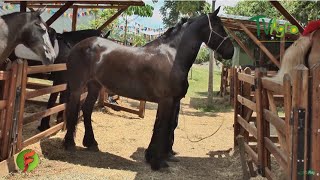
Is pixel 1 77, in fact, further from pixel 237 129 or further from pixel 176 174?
pixel 237 129

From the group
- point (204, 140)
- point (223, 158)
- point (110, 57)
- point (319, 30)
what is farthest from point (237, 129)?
point (319, 30)

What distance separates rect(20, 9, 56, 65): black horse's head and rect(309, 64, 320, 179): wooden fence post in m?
3.32

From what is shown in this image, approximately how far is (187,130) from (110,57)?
3.45m

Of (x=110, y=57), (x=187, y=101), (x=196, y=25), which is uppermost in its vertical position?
(x=196, y=25)

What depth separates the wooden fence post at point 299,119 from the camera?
252 cm

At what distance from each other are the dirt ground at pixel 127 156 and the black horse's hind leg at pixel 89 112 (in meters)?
0.15

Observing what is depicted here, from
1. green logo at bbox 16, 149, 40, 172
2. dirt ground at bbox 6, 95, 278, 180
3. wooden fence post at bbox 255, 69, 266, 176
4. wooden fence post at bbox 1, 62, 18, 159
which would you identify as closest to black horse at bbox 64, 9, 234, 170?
dirt ground at bbox 6, 95, 278, 180

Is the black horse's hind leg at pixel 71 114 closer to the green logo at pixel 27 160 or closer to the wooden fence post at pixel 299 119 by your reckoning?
the green logo at pixel 27 160

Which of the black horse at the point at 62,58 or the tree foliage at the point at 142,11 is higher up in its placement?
the tree foliage at the point at 142,11

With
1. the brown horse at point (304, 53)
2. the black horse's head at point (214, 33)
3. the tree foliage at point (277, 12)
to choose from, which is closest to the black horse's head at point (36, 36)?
the black horse's head at point (214, 33)

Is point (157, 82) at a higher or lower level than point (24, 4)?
lower

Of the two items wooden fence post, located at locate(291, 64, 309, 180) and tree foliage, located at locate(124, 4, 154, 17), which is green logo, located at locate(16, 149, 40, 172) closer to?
wooden fence post, located at locate(291, 64, 309, 180)

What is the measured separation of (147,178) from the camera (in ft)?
14.8

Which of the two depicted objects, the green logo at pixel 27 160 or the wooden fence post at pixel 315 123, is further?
the green logo at pixel 27 160
